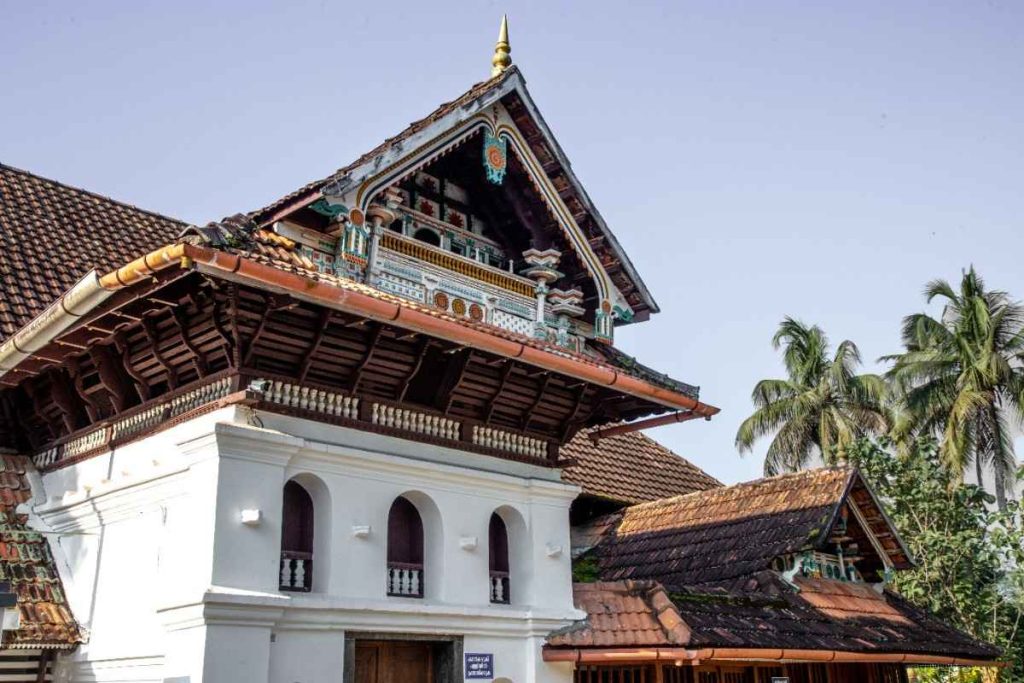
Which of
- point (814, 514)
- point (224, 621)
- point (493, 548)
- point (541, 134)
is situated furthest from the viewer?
point (814, 514)

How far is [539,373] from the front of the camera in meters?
11.5

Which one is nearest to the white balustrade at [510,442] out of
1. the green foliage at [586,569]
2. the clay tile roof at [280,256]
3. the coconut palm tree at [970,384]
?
the clay tile roof at [280,256]

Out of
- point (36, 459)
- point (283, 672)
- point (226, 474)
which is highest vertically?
point (36, 459)

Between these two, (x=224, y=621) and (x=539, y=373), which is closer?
(x=224, y=621)

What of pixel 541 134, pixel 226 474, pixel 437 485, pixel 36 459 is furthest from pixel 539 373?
pixel 36 459

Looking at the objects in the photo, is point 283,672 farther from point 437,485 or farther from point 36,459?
point 36,459

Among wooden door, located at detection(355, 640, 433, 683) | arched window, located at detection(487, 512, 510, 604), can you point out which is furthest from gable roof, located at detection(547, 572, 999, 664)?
wooden door, located at detection(355, 640, 433, 683)

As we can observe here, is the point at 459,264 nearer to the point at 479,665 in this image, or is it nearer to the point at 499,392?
the point at 499,392

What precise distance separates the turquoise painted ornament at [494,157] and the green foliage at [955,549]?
13044 mm

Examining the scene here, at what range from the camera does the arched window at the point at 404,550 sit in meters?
10.5

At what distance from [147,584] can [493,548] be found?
3.70 m

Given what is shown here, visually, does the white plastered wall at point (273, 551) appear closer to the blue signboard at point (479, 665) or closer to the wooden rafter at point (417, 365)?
the blue signboard at point (479, 665)

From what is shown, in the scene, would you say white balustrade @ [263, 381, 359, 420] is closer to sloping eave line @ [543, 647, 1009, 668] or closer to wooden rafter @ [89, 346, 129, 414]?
wooden rafter @ [89, 346, 129, 414]

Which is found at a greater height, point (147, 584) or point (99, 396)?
point (99, 396)
